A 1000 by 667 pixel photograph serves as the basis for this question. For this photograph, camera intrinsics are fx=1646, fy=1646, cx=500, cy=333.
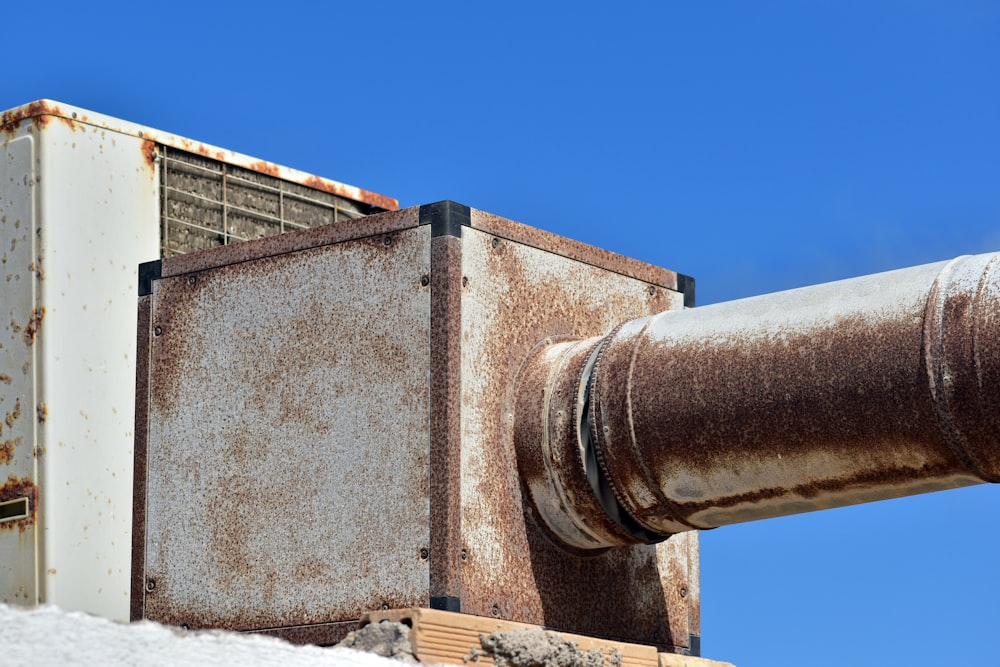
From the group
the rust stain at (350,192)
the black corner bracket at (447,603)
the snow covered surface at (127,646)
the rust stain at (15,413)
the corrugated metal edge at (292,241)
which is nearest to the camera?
the snow covered surface at (127,646)

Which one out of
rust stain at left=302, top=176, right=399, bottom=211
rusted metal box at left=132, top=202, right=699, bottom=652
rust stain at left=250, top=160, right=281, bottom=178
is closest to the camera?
rusted metal box at left=132, top=202, right=699, bottom=652

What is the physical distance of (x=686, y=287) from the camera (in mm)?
5562

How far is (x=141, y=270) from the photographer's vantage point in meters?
5.31

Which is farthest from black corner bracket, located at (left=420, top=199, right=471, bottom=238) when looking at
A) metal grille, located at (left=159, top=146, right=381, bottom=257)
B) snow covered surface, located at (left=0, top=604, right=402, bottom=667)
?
metal grille, located at (left=159, top=146, right=381, bottom=257)

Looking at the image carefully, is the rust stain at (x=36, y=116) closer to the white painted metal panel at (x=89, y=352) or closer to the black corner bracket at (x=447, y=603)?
the white painted metal panel at (x=89, y=352)

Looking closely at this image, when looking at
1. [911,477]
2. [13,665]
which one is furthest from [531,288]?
[13,665]

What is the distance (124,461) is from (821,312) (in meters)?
2.47

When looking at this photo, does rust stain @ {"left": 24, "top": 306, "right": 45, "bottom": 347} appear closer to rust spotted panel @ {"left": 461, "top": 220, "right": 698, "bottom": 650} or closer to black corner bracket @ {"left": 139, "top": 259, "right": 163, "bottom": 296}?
black corner bracket @ {"left": 139, "top": 259, "right": 163, "bottom": 296}

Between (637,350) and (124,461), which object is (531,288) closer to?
(637,350)

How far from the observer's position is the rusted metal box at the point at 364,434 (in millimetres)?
4508

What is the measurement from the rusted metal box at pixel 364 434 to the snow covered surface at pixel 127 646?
637 millimetres

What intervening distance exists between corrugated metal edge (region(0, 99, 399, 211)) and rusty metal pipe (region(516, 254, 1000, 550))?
1.69 m

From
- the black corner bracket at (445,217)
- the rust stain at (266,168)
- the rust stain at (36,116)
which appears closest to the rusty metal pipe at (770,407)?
the black corner bracket at (445,217)

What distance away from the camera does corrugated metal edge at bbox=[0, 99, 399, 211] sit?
5.46 meters
